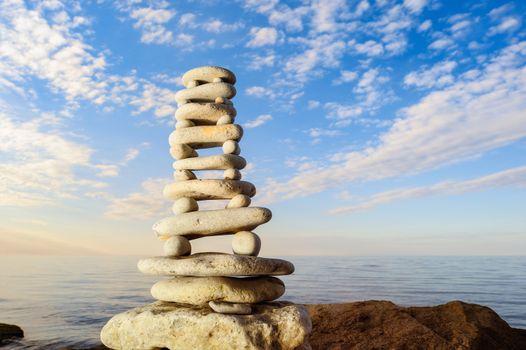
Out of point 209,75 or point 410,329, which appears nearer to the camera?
point 209,75

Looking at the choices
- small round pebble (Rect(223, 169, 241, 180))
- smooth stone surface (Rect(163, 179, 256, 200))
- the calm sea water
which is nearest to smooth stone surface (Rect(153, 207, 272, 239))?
smooth stone surface (Rect(163, 179, 256, 200))

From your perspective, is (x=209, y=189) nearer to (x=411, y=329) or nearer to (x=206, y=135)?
(x=206, y=135)

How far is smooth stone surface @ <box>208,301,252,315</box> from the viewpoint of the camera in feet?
25.9

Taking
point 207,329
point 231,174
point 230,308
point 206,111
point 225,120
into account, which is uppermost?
point 206,111

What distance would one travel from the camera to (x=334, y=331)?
495 inches

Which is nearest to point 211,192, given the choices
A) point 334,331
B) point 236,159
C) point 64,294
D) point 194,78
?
point 236,159

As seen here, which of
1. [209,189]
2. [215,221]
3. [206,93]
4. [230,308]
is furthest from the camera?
[206,93]

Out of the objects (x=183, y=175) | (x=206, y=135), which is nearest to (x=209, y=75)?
(x=206, y=135)

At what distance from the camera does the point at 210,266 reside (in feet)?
26.5

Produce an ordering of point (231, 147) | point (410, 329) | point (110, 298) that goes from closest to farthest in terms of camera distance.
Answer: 1. point (231, 147)
2. point (410, 329)
3. point (110, 298)

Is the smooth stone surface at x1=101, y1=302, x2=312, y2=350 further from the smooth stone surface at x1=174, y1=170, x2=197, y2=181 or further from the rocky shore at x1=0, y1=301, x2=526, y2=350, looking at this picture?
the rocky shore at x1=0, y1=301, x2=526, y2=350

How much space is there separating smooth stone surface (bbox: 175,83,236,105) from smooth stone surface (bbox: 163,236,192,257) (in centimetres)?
314

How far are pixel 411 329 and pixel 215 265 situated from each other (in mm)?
6740

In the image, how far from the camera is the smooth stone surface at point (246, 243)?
8.43 metres
